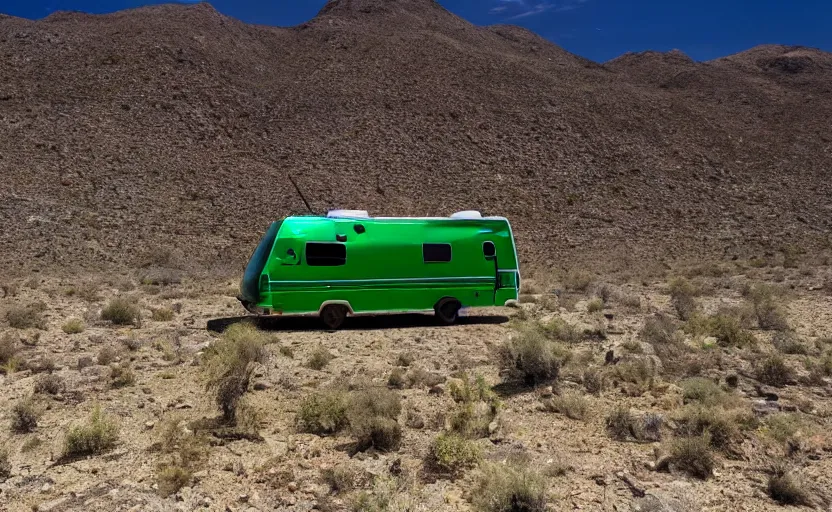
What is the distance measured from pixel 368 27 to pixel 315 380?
56.1 metres

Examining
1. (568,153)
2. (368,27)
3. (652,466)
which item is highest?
(368,27)

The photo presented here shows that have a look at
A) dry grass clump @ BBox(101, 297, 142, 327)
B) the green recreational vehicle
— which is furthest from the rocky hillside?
the green recreational vehicle

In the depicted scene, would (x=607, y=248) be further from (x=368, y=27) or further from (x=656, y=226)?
(x=368, y=27)

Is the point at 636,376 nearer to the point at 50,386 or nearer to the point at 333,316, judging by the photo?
the point at 333,316

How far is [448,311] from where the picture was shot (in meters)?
16.4

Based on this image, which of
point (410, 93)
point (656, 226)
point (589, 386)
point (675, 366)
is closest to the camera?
point (589, 386)

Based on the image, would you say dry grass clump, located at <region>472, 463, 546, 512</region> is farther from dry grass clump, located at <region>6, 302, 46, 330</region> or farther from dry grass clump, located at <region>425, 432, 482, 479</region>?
dry grass clump, located at <region>6, 302, 46, 330</region>

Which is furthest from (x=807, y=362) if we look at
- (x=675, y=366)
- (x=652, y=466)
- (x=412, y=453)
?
(x=412, y=453)

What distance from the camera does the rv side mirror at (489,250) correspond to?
16.5 m

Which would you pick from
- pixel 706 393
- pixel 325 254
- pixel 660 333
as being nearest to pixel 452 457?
pixel 706 393

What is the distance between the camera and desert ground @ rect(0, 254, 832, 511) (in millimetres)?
6258

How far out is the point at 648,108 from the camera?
52562 millimetres

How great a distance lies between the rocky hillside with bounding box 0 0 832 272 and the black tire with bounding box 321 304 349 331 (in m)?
16.7

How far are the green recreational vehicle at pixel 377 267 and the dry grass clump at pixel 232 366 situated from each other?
11.9 feet
